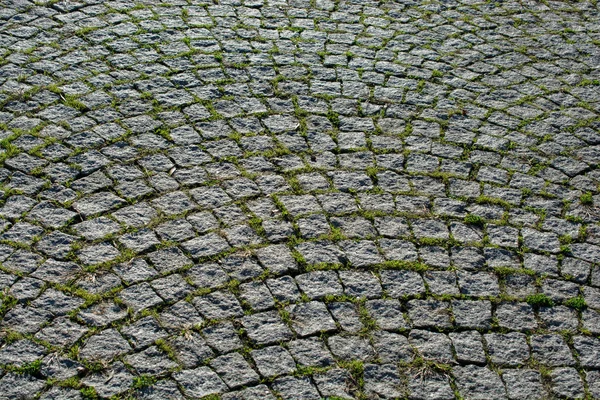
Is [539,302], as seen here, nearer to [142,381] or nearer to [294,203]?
[294,203]

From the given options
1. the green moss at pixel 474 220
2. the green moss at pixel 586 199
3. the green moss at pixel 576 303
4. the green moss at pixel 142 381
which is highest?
the green moss at pixel 586 199

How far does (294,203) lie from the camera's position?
580 cm

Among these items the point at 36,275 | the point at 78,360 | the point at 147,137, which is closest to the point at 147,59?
the point at 147,137

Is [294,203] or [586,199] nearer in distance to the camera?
[294,203]

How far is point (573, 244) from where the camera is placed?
563cm

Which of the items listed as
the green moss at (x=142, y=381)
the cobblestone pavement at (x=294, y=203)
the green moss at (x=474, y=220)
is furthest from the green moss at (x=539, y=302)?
the green moss at (x=142, y=381)

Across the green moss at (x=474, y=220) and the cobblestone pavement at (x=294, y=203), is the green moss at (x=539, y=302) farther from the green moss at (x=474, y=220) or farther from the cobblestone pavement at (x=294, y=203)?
the green moss at (x=474, y=220)

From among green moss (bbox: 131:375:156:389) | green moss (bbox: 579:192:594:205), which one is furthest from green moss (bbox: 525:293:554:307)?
green moss (bbox: 131:375:156:389)

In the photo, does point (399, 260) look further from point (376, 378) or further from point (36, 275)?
point (36, 275)

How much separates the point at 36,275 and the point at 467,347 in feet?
8.75

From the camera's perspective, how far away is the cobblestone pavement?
467 centimetres

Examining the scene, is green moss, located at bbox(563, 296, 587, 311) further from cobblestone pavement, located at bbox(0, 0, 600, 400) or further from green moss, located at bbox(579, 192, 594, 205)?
green moss, located at bbox(579, 192, 594, 205)

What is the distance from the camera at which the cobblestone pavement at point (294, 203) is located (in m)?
4.67

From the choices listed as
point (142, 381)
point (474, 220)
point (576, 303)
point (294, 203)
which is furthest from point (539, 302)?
point (142, 381)
